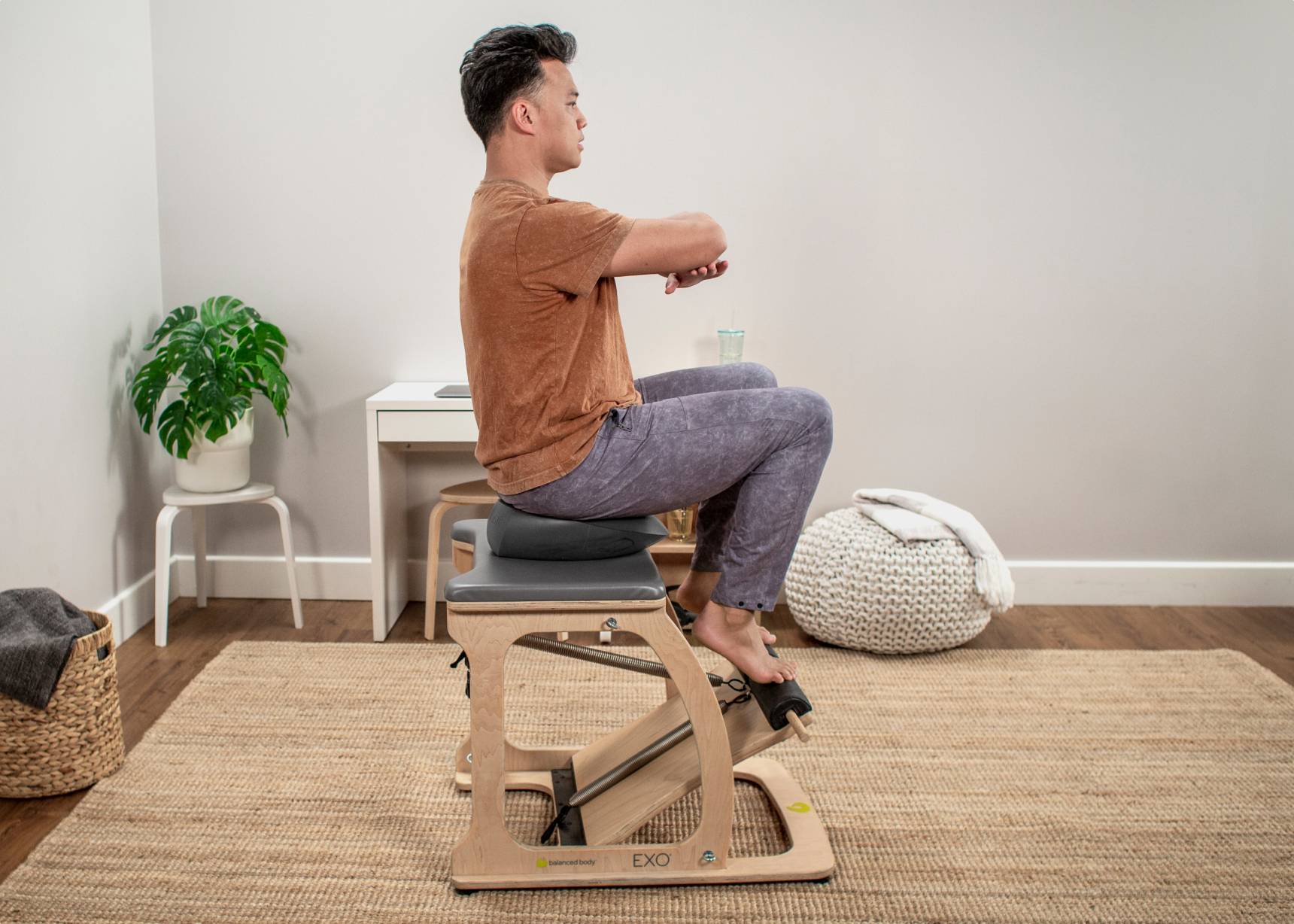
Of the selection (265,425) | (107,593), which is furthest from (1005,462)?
(107,593)

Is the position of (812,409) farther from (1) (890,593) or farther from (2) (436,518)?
(2) (436,518)

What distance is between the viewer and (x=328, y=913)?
177 cm

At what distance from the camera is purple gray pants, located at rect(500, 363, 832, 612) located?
5.90 ft

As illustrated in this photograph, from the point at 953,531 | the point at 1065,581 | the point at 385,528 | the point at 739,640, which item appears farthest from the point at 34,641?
the point at 1065,581

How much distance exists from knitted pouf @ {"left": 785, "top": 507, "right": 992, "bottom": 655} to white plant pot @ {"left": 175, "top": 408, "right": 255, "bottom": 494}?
152 cm

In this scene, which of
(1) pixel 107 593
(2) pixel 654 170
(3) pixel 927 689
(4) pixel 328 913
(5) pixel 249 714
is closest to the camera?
(4) pixel 328 913

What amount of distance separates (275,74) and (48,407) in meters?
1.10

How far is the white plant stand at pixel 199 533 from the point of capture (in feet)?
9.67

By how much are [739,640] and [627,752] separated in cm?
37

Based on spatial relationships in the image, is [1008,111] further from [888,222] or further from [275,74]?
[275,74]

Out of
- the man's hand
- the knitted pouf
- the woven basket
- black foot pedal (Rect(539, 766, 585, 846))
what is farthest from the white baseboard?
the man's hand

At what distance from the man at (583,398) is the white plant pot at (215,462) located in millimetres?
1388

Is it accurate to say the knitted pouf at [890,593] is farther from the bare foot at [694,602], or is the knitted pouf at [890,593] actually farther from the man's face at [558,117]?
the man's face at [558,117]

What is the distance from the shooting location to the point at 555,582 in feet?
5.74
